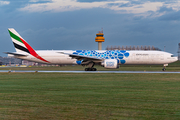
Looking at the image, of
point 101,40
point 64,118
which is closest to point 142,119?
point 64,118

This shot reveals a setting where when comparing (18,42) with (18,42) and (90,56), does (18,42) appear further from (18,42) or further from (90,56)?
(90,56)

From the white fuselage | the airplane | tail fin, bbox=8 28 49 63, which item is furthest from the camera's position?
tail fin, bbox=8 28 49 63

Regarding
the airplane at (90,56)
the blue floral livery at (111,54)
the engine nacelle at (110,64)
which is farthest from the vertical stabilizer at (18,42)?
the engine nacelle at (110,64)

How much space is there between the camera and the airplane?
36281 millimetres

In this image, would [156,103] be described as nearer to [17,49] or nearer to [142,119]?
[142,119]

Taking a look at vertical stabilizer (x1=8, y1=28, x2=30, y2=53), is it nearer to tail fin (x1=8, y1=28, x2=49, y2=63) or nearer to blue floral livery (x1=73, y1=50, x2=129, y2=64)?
tail fin (x1=8, y1=28, x2=49, y2=63)

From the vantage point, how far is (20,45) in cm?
3838

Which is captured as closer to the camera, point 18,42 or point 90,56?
point 90,56

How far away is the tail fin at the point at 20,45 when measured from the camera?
38.3 metres

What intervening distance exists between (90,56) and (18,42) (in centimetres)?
1204

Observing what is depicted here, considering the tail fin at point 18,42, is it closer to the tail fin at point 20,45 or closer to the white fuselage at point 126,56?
the tail fin at point 20,45

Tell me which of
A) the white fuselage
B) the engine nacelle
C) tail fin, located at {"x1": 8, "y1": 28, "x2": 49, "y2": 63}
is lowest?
the engine nacelle

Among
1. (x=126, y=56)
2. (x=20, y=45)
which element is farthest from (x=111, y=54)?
(x=20, y=45)

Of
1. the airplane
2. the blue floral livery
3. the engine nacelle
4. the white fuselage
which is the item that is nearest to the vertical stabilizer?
the airplane
